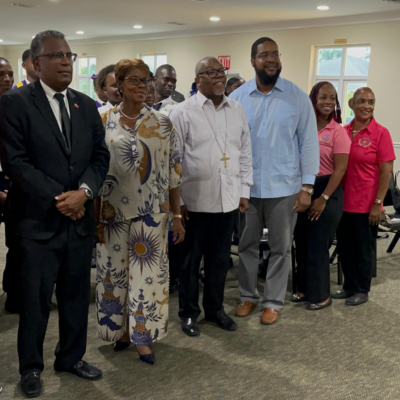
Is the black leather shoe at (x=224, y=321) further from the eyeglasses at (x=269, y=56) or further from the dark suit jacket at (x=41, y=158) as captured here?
the eyeglasses at (x=269, y=56)

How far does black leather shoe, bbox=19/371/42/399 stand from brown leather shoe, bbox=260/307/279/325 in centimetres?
146

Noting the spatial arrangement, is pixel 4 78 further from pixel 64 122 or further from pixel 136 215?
pixel 136 215

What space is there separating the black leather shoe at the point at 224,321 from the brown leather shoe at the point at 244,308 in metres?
0.18

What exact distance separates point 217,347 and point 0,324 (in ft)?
4.43

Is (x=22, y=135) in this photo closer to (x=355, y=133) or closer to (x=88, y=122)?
(x=88, y=122)

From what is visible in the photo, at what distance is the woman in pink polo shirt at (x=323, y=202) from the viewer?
10.4 ft

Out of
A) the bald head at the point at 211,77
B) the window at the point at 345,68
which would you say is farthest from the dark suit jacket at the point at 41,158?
the window at the point at 345,68

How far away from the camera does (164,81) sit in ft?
13.8

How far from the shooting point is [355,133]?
3.44 meters

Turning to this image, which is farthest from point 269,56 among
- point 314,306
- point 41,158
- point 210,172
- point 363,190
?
point 314,306

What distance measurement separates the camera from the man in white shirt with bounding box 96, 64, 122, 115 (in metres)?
3.19

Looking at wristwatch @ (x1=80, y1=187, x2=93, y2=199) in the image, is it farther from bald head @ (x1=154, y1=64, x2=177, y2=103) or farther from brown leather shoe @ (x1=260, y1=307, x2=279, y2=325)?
bald head @ (x1=154, y1=64, x2=177, y2=103)

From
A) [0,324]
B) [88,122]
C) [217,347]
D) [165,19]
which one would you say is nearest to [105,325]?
[217,347]

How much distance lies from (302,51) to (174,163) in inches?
333
